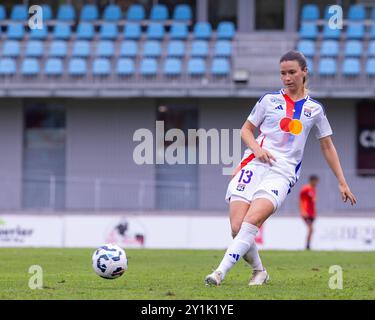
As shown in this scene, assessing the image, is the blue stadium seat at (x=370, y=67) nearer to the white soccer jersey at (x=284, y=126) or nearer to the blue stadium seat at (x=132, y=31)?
the blue stadium seat at (x=132, y=31)

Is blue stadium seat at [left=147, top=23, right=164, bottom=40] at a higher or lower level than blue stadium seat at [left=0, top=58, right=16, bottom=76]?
higher

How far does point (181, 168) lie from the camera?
3481 centimetres

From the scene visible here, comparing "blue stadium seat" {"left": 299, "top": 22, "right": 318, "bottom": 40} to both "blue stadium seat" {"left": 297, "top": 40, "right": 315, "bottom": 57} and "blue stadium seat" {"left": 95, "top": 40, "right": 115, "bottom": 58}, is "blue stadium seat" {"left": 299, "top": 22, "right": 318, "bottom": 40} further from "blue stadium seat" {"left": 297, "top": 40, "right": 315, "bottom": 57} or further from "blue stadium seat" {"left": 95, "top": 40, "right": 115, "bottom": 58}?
"blue stadium seat" {"left": 95, "top": 40, "right": 115, "bottom": 58}

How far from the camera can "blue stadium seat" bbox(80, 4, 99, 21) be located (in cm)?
3609

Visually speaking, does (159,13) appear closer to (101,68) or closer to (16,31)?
(101,68)

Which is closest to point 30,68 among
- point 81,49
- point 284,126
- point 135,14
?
point 81,49

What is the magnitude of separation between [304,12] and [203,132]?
523 cm

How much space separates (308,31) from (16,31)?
30.1 feet

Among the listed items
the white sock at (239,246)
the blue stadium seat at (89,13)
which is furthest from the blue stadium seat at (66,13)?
the white sock at (239,246)

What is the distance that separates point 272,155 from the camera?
1132 cm

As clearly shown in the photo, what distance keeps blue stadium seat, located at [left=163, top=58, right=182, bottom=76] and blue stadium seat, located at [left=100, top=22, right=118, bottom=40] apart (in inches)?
89.9

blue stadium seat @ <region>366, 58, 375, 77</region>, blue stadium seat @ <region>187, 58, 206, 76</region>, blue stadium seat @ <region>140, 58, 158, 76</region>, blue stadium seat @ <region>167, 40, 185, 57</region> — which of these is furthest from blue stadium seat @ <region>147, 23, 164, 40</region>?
blue stadium seat @ <region>366, 58, 375, 77</region>

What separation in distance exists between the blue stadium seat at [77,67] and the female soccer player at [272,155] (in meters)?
22.9
